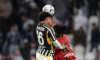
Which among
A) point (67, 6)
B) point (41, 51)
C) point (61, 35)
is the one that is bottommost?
point (41, 51)

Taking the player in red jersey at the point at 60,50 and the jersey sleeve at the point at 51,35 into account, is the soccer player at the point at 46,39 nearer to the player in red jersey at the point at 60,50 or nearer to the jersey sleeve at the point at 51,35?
the jersey sleeve at the point at 51,35

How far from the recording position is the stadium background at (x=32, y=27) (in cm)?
1277

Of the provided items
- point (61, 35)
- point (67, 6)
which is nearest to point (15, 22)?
point (67, 6)

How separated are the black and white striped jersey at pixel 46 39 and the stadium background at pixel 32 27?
585 cm

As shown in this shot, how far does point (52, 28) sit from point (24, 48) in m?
6.54

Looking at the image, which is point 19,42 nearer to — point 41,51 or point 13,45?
point 13,45

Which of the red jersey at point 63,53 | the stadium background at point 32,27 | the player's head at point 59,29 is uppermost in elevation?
the stadium background at point 32,27

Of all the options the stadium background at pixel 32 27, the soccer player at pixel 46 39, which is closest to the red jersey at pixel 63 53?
the soccer player at pixel 46 39

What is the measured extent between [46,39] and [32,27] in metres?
6.77

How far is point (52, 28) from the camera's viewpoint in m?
6.55

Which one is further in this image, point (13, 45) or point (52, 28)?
point (13, 45)

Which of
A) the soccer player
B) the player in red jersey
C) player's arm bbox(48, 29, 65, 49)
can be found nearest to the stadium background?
the player in red jersey

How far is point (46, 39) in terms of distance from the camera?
21.3 ft

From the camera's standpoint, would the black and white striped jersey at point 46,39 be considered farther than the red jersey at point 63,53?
No
